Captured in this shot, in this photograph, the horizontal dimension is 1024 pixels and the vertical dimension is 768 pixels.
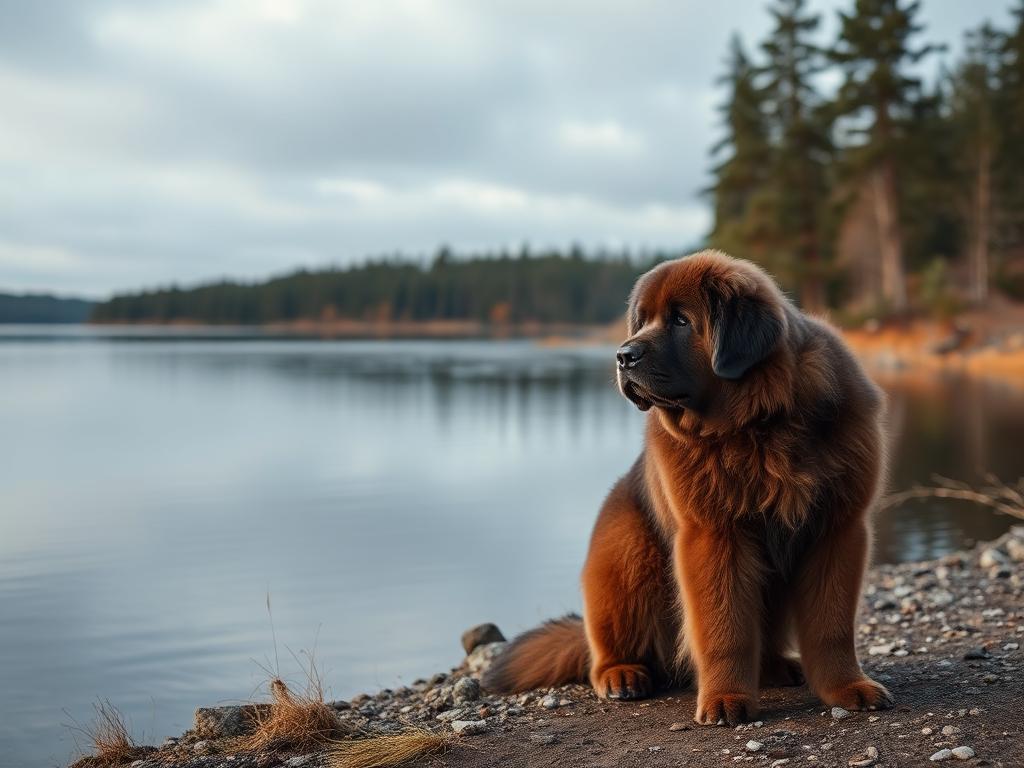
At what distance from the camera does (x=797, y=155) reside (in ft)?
140

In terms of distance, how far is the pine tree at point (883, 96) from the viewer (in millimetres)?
38062

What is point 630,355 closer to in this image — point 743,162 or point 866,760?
point 866,760

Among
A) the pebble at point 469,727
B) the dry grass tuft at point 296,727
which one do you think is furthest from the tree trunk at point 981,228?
the dry grass tuft at point 296,727

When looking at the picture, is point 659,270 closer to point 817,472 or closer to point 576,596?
point 817,472

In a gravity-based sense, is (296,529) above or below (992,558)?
below

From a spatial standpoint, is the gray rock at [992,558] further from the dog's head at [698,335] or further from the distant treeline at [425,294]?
the distant treeline at [425,294]

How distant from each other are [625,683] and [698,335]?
1.89 m

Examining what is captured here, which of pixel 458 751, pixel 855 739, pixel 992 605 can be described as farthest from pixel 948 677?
pixel 458 751

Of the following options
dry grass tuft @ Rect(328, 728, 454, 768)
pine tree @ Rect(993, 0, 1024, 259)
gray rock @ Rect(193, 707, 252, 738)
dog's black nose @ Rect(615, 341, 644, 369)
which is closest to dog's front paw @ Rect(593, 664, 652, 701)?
dry grass tuft @ Rect(328, 728, 454, 768)

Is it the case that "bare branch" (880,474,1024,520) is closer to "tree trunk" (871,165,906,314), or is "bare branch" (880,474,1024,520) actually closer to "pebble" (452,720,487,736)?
"pebble" (452,720,487,736)

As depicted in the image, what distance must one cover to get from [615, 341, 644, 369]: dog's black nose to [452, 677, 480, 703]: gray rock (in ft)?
8.04

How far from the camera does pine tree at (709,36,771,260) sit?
43.9 meters

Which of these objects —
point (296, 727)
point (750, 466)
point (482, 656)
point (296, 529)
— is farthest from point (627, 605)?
point (296, 529)

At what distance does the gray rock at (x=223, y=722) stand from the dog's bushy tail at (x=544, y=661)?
52.6 inches
